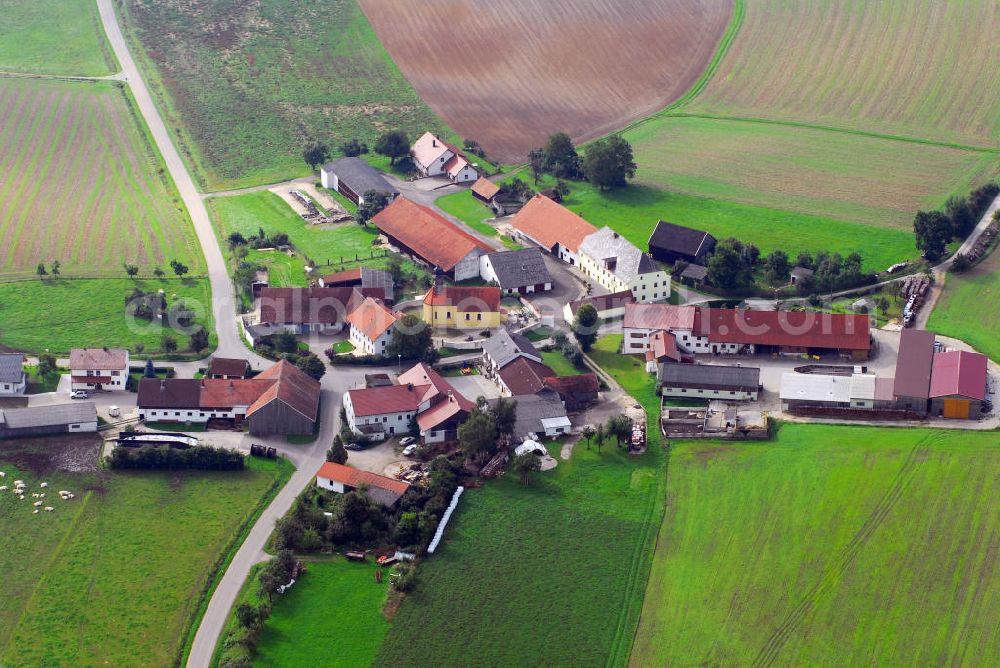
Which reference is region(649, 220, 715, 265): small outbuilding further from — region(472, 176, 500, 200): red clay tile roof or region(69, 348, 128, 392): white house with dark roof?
region(69, 348, 128, 392): white house with dark roof

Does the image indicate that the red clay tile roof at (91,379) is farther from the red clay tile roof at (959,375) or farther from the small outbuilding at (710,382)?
the red clay tile roof at (959,375)

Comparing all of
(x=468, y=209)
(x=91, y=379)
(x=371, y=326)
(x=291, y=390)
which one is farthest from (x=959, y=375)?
(x=91, y=379)

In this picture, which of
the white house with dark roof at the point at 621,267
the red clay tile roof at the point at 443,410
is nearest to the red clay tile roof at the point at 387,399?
the red clay tile roof at the point at 443,410

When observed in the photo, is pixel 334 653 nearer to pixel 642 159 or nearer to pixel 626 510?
pixel 626 510

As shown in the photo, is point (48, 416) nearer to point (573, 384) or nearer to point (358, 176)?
point (573, 384)

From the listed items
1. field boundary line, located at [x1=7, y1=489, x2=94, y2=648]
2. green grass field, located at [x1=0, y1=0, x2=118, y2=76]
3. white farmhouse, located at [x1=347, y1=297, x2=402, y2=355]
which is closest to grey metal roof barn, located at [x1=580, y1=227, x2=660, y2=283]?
white farmhouse, located at [x1=347, y1=297, x2=402, y2=355]

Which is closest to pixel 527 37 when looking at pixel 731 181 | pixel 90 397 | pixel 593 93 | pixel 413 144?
pixel 593 93

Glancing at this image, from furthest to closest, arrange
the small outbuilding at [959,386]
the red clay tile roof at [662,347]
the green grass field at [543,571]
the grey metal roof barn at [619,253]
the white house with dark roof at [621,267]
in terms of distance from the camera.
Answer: the grey metal roof barn at [619,253]
the white house with dark roof at [621,267]
the red clay tile roof at [662,347]
the small outbuilding at [959,386]
the green grass field at [543,571]
